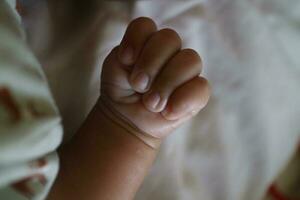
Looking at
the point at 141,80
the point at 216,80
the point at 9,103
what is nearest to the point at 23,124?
the point at 9,103

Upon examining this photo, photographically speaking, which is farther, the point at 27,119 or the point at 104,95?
the point at 104,95

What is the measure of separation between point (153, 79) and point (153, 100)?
0.02 metres

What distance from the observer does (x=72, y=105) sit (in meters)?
0.48

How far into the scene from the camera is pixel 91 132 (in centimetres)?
44

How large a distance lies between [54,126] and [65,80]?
162 millimetres

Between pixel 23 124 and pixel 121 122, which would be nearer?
pixel 23 124

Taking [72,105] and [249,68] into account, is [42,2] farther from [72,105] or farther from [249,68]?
[249,68]

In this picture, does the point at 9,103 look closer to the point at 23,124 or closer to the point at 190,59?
the point at 23,124

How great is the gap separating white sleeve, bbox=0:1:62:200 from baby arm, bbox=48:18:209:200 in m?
0.08

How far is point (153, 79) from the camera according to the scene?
1.34 feet

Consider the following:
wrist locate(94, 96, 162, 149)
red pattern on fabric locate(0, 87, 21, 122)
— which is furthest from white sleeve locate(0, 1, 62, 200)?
wrist locate(94, 96, 162, 149)

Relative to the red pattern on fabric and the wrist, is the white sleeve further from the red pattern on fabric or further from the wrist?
the wrist

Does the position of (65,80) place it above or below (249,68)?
below

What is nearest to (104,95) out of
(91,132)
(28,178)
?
(91,132)
